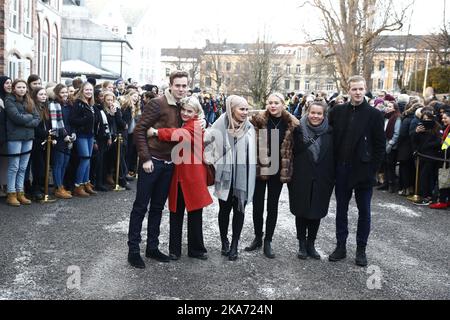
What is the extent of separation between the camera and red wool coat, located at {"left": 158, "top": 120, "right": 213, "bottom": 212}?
5969 mm

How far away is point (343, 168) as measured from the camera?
627cm

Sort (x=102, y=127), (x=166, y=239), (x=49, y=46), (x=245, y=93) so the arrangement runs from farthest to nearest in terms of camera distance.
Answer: (x=245, y=93) < (x=49, y=46) < (x=102, y=127) < (x=166, y=239)

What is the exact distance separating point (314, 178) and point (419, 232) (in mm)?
2817

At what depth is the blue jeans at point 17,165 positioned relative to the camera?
8695 millimetres

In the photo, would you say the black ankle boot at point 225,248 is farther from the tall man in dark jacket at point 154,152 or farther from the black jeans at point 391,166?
the black jeans at point 391,166

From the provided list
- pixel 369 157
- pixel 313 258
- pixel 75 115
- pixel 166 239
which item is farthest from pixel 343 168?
pixel 75 115

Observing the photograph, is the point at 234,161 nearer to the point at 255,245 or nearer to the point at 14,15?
the point at 255,245

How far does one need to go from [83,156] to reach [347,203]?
5179 mm

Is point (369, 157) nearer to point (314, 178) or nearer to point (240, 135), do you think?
point (314, 178)

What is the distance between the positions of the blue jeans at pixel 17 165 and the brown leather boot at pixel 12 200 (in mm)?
64

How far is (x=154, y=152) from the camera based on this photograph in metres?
5.93

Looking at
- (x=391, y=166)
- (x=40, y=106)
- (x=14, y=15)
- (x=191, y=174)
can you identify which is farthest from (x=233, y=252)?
(x=14, y=15)

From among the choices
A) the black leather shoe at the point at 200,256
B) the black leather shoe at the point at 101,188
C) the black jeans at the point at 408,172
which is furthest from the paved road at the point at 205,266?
the black jeans at the point at 408,172

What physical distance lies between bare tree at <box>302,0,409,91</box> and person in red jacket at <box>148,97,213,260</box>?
21.2 metres
